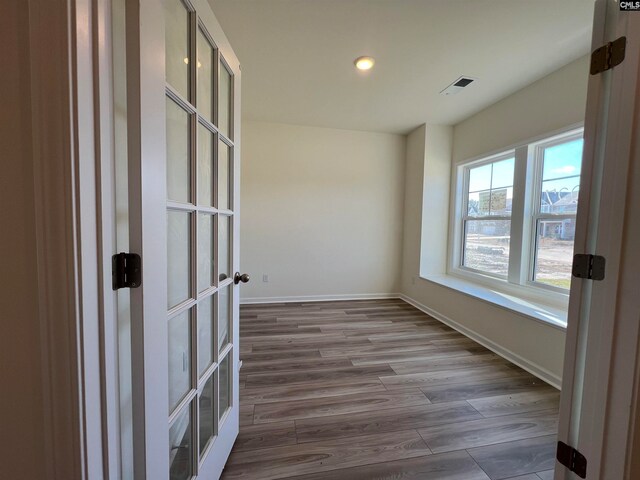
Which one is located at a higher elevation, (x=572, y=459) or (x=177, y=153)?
(x=177, y=153)

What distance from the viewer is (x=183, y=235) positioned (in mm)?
945

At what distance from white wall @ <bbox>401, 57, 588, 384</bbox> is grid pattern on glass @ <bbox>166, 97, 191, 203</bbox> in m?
2.72

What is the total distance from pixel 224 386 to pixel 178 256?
788 mm

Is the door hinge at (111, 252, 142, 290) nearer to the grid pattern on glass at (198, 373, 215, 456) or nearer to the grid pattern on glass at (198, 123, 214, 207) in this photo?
the grid pattern on glass at (198, 123, 214, 207)

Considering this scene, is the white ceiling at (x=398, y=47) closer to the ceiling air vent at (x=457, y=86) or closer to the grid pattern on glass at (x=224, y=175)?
the ceiling air vent at (x=457, y=86)

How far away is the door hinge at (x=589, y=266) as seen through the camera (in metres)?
0.87

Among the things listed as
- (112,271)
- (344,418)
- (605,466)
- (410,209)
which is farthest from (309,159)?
(605,466)

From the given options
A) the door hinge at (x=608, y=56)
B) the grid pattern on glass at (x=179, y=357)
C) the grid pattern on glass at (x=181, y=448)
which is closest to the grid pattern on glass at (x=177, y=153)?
the grid pattern on glass at (x=179, y=357)

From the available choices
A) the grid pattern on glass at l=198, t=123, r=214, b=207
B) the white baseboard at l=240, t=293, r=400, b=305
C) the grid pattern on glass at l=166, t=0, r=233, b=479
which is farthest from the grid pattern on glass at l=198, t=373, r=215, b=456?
the white baseboard at l=240, t=293, r=400, b=305

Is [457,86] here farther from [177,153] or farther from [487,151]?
[177,153]

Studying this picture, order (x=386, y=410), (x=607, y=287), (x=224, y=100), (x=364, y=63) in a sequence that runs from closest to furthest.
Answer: (x=607, y=287)
(x=224, y=100)
(x=386, y=410)
(x=364, y=63)

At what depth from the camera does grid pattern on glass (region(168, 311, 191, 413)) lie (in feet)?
2.91

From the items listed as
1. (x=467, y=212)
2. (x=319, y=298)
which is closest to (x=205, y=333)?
(x=319, y=298)

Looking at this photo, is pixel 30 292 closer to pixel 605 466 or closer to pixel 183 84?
pixel 183 84
